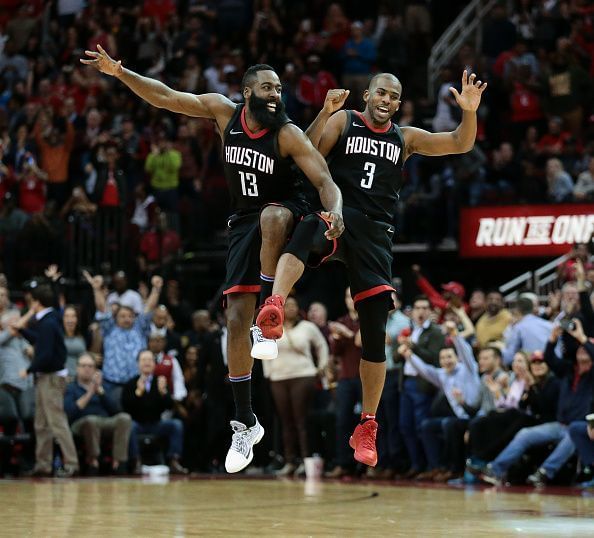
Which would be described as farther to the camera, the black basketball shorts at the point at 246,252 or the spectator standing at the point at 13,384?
the spectator standing at the point at 13,384

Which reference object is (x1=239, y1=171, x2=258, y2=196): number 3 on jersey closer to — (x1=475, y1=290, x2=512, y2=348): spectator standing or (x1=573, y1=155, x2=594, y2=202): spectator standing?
(x1=475, y1=290, x2=512, y2=348): spectator standing

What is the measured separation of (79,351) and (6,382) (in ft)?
3.51

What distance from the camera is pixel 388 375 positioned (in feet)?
46.8

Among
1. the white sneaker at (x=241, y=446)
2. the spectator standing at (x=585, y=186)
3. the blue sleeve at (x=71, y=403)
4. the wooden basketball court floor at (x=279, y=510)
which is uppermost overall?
the spectator standing at (x=585, y=186)

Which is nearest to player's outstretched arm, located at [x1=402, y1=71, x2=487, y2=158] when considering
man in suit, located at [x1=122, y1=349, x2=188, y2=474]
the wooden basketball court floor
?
the wooden basketball court floor

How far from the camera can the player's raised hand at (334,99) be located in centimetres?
805

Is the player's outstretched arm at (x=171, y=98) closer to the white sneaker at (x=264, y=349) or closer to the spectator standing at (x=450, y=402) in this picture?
the white sneaker at (x=264, y=349)

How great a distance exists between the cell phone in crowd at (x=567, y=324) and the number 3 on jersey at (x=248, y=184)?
5411 millimetres

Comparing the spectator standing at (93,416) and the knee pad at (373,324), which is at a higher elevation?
the knee pad at (373,324)

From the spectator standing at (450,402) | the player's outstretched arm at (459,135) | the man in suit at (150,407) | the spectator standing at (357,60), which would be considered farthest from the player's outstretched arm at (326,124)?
the spectator standing at (357,60)

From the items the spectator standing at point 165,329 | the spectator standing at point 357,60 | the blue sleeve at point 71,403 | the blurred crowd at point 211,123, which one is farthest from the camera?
the spectator standing at point 357,60

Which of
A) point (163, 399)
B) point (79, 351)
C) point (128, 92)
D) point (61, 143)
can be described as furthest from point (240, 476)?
point (128, 92)

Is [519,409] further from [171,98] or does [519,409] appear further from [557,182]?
[171,98]

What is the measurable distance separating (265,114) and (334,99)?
0.45 meters
